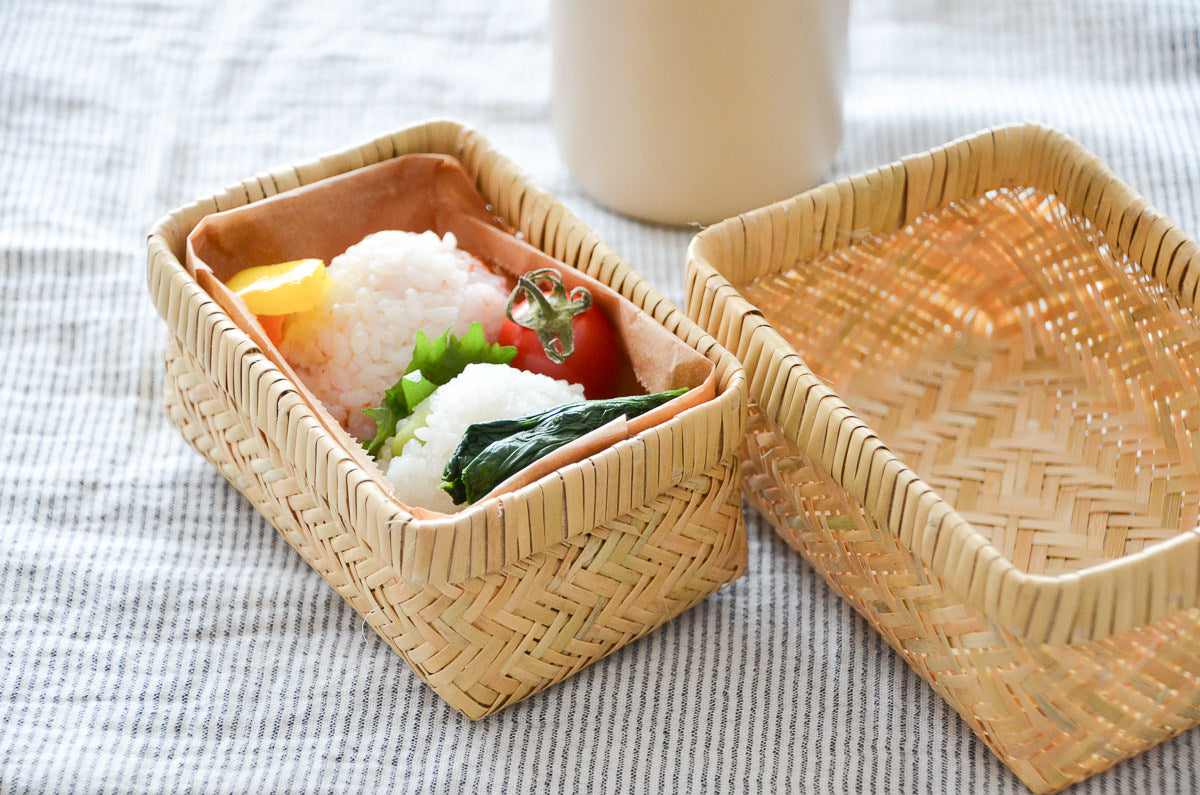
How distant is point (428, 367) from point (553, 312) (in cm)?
9

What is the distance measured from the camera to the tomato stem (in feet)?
2.54

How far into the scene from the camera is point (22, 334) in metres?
1.03

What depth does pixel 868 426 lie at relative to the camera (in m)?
0.80

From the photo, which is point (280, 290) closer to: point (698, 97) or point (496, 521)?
point (496, 521)

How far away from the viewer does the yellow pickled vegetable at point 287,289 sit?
0.80 metres

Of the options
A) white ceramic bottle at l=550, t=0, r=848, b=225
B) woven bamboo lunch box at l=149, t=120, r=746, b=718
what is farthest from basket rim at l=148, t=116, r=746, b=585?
white ceramic bottle at l=550, t=0, r=848, b=225

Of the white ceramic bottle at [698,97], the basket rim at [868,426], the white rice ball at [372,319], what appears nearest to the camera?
the basket rim at [868,426]

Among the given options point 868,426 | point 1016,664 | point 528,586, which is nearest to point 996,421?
point 868,426

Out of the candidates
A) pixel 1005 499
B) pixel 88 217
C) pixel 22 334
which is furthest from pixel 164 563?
pixel 1005 499

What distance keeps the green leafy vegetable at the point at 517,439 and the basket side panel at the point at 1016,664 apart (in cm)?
12

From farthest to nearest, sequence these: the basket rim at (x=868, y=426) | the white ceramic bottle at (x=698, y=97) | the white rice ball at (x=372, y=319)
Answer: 1. the white ceramic bottle at (x=698, y=97)
2. the white rice ball at (x=372, y=319)
3. the basket rim at (x=868, y=426)

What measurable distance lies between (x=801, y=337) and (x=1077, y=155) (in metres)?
0.24

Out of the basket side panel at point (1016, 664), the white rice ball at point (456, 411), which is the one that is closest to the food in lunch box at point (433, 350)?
the white rice ball at point (456, 411)

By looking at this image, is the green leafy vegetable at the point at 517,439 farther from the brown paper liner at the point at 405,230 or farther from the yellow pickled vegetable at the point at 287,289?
the yellow pickled vegetable at the point at 287,289
